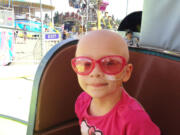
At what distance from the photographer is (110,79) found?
74 cm

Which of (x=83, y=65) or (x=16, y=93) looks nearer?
(x=83, y=65)

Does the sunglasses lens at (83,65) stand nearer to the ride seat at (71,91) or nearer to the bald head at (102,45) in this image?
the bald head at (102,45)

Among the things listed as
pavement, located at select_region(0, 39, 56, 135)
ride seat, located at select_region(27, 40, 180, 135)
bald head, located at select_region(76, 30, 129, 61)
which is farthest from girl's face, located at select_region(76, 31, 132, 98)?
pavement, located at select_region(0, 39, 56, 135)

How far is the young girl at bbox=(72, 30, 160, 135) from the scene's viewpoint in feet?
2.37

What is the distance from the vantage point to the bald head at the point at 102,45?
2.40 ft

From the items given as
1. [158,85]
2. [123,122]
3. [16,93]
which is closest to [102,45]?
[123,122]

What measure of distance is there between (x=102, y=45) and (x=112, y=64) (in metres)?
0.08

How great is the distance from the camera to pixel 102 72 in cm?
73

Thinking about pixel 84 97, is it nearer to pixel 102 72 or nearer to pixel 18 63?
pixel 102 72

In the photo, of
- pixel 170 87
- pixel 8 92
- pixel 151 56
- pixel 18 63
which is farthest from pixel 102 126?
pixel 18 63

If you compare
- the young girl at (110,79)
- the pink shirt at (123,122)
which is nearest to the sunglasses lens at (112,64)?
the young girl at (110,79)

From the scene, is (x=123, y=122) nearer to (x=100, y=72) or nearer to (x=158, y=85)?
(x=100, y=72)

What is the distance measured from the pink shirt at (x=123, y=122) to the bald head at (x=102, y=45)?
0.19 metres

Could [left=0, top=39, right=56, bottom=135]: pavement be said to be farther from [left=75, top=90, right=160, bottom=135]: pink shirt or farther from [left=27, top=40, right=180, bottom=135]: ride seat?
[left=75, top=90, right=160, bottom=135]: pink shirt
